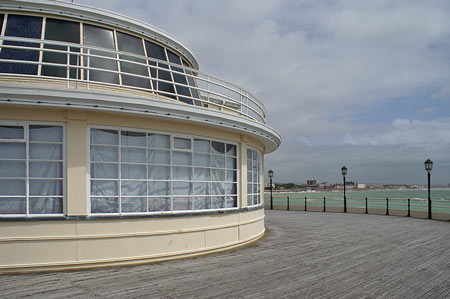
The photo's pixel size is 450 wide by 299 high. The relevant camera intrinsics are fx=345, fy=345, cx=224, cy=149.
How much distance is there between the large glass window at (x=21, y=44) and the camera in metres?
8.23

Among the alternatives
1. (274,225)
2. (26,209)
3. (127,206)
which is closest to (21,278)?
(26,209)

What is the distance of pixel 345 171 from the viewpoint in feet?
75.5

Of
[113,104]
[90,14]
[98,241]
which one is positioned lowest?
[98,241]

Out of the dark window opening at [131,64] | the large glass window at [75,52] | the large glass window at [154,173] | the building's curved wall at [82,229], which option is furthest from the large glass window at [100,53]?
the large glass window at [154,173]

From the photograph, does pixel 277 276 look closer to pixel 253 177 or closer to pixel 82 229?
pixel 82 229

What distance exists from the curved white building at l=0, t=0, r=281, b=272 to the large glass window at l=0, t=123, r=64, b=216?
20 mm

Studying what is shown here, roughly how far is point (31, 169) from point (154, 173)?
8.47ft

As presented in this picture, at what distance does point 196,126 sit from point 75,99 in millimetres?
3040

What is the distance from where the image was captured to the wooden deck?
19.0ft

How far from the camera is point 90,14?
30.9ft

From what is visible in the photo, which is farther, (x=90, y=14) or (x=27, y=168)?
(x=90, y=14)

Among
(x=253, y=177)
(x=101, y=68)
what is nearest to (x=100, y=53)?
(x=101, y=68)

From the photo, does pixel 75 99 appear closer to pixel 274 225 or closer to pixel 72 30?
pixel 72 30

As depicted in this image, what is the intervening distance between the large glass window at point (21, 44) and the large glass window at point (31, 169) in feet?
6.28
